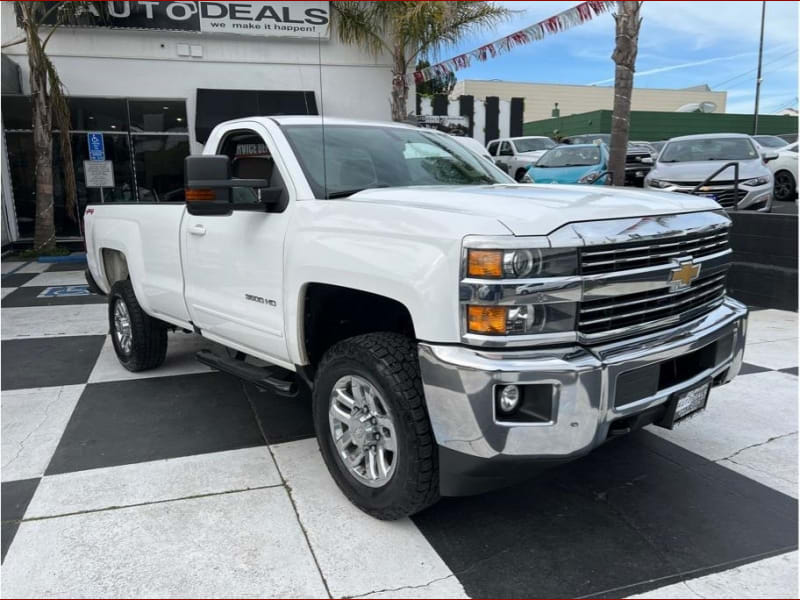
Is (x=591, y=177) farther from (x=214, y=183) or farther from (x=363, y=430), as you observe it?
(x=363, y=430)

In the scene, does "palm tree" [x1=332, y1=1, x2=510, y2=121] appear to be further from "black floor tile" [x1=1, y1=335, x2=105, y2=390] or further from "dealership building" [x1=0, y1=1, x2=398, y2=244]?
"black floor tile" [x1=1, y1=335, x2=105, y2=390]

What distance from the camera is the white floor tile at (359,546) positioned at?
255 cm

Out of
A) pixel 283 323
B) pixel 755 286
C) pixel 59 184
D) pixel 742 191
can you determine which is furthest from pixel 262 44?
pixel 283 323

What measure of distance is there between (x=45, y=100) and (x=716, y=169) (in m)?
12.4

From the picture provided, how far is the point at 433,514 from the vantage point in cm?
307

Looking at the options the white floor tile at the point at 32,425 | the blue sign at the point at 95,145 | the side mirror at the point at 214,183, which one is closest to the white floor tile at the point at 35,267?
the blue sign at the point at 95,145

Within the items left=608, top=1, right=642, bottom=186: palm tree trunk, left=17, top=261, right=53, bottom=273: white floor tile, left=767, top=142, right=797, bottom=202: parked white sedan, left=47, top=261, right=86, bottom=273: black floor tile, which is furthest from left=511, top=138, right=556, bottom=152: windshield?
left=17, top=261, right=53, bottom=273: white floor tile

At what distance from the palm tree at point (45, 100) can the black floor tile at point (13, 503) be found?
1064 cm

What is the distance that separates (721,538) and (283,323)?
7.67 feet

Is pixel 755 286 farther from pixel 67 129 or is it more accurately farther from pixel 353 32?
pixel 67 129

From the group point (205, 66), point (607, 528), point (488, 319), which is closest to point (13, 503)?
point (488, 319)

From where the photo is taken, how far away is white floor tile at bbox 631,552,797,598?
2.46 m

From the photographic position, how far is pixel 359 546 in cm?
280

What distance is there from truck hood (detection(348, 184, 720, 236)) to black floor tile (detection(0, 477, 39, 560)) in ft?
7.29
